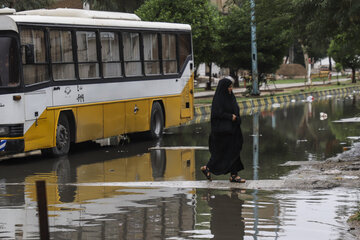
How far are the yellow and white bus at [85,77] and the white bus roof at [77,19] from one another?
0.8 inches

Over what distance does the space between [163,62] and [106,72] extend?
9.58 ft

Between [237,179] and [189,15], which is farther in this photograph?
[189,15]

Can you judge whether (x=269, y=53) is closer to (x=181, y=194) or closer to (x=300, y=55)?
(x=181, y=194)

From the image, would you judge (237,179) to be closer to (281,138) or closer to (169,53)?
(281,138)

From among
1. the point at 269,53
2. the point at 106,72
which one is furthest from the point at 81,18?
the point at 269,53

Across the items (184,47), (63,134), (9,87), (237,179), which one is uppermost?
(184,47)

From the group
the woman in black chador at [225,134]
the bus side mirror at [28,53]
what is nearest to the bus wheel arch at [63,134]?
the bus side mirror at [28,53]

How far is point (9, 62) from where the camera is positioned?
627 inches

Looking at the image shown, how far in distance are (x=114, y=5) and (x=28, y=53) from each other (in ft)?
102

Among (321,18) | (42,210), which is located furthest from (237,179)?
(42,210)

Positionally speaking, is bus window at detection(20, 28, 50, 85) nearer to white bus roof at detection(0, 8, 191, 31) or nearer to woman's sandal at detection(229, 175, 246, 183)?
white bus roof at detection(0, 8, 191, 31)

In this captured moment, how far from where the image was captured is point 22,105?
16016 millimetres

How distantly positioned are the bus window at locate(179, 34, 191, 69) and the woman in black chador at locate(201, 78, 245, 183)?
405 inches

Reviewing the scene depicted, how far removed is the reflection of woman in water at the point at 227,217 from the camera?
8.56m
